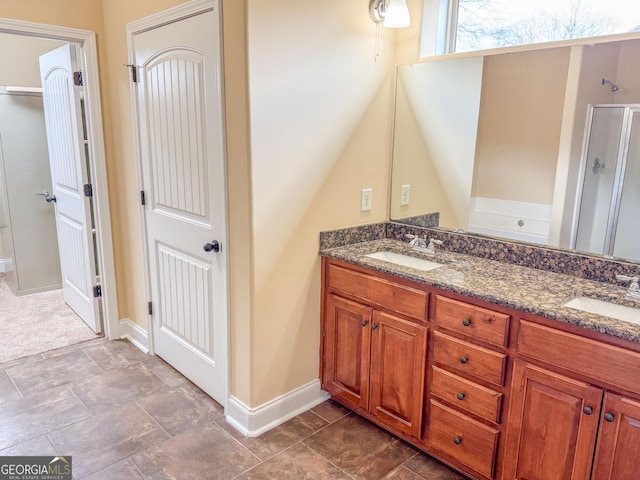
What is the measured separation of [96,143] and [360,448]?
246 centimetres

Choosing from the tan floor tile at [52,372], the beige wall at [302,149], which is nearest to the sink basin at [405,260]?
the beige wall at [302,149]

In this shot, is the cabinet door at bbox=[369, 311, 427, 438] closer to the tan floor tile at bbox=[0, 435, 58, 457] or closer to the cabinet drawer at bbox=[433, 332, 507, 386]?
the cabinet drawer at bbox=[433, 332, 507, 386]

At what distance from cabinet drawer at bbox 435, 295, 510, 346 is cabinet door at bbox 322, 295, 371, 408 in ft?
1.38

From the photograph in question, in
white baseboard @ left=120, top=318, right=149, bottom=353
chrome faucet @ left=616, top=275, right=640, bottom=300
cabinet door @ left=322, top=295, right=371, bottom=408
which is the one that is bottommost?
white baseboard @ left=120, top=318, right=149, bottom=353

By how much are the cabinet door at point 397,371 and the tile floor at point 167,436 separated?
0.57 feet

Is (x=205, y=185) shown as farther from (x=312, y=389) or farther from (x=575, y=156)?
(x=575, y=156)

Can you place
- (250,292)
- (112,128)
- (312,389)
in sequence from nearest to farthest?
(250,292) → (312,389) → (112,128)

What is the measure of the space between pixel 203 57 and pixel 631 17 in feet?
6.04

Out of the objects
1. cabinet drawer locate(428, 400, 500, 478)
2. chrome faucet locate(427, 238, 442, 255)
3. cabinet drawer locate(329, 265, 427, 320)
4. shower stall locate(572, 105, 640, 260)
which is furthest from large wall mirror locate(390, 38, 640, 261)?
cabinet drawer locate(428, 400, 500, 478)

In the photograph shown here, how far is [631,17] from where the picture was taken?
6.13ft

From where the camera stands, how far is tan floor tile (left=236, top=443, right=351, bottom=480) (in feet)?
6.53

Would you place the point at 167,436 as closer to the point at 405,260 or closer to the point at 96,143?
the point at 405,260

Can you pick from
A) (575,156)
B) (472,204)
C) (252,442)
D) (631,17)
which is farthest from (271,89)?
(252,442)

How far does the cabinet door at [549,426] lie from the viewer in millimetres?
1530
